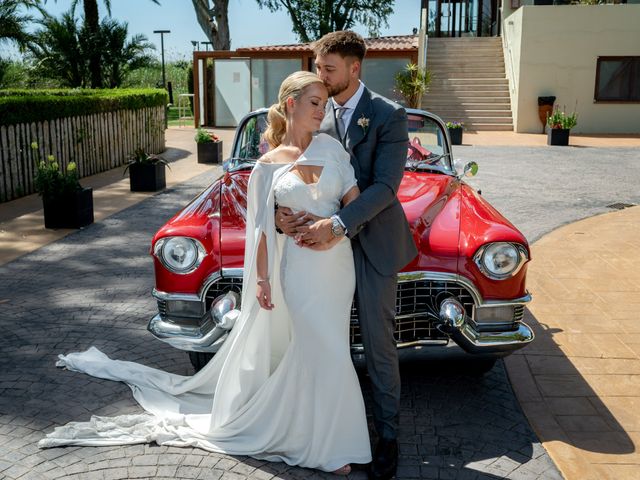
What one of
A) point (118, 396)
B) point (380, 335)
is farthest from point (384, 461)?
point (118, 396)

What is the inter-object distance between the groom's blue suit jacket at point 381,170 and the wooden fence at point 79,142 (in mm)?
8639

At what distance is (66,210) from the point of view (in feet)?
28.8

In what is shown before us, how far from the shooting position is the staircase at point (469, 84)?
24109mm

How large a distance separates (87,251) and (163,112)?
10.9 meters

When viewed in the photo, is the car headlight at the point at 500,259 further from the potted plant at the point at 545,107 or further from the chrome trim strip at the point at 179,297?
the potted plant at the point at 545,107

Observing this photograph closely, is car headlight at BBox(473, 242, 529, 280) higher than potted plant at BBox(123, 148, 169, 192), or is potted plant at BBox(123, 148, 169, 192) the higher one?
car headlight at BBox(473, 242, 529, 280)

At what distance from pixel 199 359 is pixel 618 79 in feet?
72.6

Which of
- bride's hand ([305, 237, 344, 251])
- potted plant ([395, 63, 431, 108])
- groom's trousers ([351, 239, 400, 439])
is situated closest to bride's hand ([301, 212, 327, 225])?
bride's hand ([305, 237, 344, 251])

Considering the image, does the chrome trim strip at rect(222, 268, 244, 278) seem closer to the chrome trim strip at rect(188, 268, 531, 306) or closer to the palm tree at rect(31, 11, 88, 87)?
the chrome trim strip at rect(188, 268, 531, 306)

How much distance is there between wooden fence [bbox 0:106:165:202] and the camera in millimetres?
10969

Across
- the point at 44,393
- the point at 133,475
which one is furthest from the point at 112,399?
the point at 133,475

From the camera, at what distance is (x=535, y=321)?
5.65 metres

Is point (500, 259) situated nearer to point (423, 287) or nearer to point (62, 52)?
point (423, 287)

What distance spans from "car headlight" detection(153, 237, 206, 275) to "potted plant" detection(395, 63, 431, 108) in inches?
796
